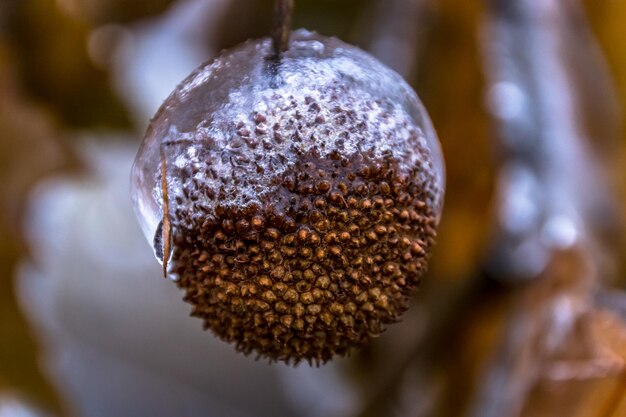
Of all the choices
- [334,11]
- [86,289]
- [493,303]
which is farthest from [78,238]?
[493,303]

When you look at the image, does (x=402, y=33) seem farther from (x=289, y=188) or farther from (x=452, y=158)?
(x=289, y=188)

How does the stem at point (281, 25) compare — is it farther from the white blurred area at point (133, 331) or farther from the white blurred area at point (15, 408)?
the white blurred area at point (133, 331)

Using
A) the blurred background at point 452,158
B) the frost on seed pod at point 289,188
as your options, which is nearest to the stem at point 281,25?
the frost on seed pod at point 289,188

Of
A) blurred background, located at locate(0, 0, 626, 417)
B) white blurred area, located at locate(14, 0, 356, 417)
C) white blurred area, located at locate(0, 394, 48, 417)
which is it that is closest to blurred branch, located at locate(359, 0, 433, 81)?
blurred background, located at locate(0, 0, 626, 417)

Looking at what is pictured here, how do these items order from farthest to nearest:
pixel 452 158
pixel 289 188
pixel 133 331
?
pixel 133 331, pixel 452 158, pixel 289 188

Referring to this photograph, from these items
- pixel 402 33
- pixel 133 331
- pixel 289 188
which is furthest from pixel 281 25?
pixel 133 331

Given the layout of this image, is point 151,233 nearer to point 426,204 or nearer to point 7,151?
point 426,204
